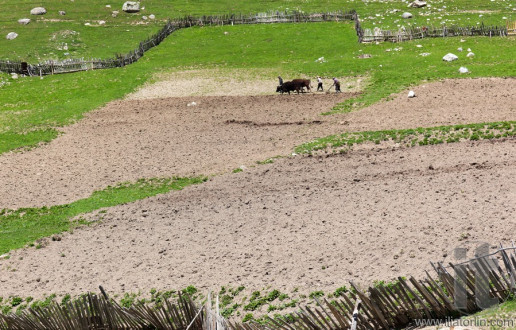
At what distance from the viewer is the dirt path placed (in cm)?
2675

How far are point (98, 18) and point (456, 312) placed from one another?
2438 inches

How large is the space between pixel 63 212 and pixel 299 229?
9.96 meters

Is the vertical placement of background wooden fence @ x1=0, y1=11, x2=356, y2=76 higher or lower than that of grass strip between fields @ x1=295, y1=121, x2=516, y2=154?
higher

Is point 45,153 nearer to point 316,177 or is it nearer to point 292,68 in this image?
point 316,177

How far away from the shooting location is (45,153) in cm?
Answer: 3092

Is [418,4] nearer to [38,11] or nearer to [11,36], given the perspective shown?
[38,11]

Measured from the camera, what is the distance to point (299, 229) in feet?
59.8

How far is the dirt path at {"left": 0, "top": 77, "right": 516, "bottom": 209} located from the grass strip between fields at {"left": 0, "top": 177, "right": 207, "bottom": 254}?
2.76 ft

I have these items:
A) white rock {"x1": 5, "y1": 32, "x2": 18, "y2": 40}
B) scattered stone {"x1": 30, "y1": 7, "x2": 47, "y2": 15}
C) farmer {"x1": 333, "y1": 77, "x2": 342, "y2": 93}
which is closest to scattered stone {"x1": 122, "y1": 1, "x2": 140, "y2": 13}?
scattered stone {"x1": 30, "y1": 7, "x2": 47, "y2": 15}

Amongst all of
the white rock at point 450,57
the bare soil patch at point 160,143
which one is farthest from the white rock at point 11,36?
the white rock at point 450,57

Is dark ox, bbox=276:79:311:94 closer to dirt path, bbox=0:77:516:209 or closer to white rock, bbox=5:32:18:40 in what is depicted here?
dirt path, bbox=0:77:516:209

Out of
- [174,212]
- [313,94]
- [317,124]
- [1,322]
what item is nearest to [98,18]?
[313,94]

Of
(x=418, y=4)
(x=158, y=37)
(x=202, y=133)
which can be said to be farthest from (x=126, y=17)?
(x=202, y=133)

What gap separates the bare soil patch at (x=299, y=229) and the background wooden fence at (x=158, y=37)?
31.1 metres
